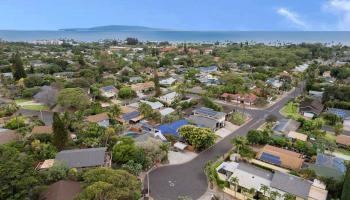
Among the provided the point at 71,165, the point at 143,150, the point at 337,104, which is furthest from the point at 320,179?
the point at 337,104

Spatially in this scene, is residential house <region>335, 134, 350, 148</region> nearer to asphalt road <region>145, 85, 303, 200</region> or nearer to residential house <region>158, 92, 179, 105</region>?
asphalt road <region>145, 85, 303, 200</region>

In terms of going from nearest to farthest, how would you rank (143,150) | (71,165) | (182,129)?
(71,165), (143,150), (182,129)

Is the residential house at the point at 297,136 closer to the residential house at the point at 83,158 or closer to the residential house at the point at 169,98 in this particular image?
the residential house at the point at 169,98

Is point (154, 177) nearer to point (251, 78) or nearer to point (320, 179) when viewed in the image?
point (320, 179)

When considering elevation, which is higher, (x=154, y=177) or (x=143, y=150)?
(x=143, y=150)

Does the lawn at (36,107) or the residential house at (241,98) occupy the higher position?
the residential house at (241,98)

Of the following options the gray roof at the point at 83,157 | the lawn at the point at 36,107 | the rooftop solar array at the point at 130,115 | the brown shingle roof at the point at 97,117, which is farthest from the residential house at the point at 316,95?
the lawn at the point at 36,107
